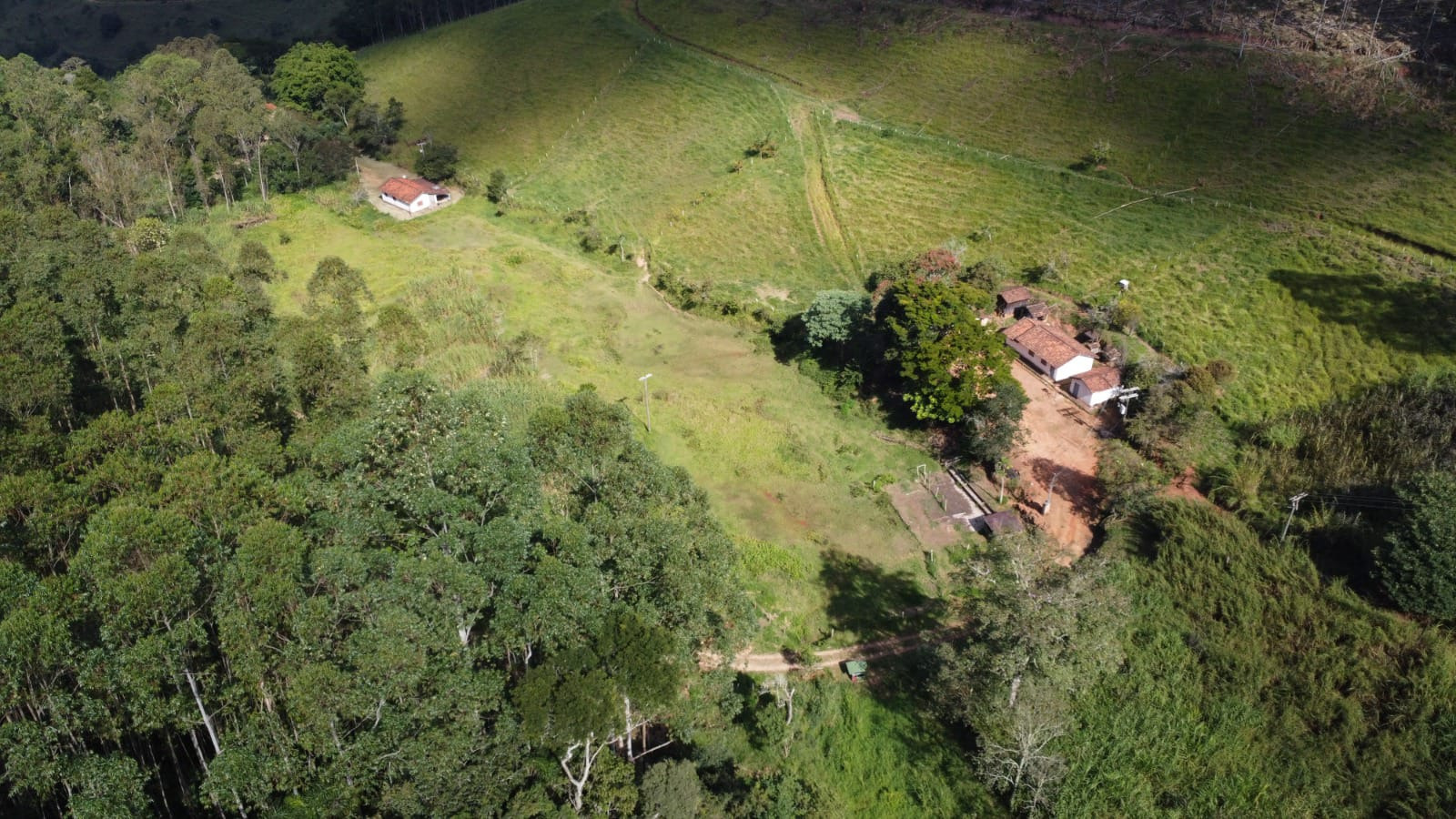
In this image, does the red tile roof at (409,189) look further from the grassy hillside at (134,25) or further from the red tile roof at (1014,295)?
the grassy hillside at (134,25)

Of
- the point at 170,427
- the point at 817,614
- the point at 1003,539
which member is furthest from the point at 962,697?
the point at 170,427

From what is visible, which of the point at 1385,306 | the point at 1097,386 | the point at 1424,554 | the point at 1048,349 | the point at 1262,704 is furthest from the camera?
the point at 1048,349

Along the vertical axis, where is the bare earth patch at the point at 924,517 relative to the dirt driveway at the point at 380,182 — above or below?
below

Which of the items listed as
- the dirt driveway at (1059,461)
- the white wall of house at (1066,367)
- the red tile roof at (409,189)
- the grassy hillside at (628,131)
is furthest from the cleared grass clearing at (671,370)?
the white wall of house at (1066,367)

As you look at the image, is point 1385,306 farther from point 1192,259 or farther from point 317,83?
point 317,83

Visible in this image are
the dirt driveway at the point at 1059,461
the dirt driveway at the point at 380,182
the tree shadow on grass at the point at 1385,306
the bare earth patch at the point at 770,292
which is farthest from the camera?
the dirt driveway at the point at 380,182

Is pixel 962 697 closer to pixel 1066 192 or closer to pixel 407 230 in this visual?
pixel 1066 192

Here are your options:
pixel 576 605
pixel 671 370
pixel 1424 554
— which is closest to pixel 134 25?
pixel 671 370
